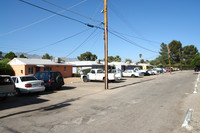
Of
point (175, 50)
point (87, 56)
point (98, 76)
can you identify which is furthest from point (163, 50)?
point (98, 76)

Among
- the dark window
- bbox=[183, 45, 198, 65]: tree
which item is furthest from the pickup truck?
bbox=[183, 45, 198, 65]: tree

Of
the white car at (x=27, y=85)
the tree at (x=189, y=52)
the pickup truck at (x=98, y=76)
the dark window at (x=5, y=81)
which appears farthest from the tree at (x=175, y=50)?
the dark window at (x=5, y=81)

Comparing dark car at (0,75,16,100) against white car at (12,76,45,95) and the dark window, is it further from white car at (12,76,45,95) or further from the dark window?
white car at (12,76,45,95)

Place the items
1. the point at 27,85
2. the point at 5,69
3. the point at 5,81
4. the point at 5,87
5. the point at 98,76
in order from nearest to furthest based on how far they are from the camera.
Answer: the point at 5,87 → the point at 5,81 → the point at 27,85 → the point at 98,76 → the point at 5,69

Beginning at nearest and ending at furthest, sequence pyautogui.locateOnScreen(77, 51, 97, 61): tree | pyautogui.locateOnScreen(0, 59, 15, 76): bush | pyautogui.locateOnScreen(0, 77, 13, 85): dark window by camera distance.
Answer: pyautogui.locateOnScreen(0, 77, 13, 85): dark window < pyautogui.locateOnScreen(0, 59, 15, 76): bush < pyautogui.locateOnScreen(77, 51, 97, 61): tree

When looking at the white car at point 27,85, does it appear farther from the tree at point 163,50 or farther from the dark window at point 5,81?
A: the tree at point 163,50

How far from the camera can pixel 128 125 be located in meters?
5.01

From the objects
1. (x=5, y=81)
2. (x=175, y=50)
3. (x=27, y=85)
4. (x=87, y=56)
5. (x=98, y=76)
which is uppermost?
(x=175, y=50)

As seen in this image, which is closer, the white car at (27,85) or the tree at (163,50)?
the white car at (27,85)

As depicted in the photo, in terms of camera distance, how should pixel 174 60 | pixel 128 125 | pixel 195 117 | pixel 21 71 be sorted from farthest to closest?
pixel 174 60 → pixel 21 71 → pixel 195 117 → pixel 128 125

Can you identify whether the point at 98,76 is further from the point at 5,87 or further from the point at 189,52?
the point at 189,52

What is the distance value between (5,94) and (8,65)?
19.9m

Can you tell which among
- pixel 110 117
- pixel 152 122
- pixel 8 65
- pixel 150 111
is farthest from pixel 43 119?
pixel 8 65

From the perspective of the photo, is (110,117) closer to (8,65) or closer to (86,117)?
(86,117)
